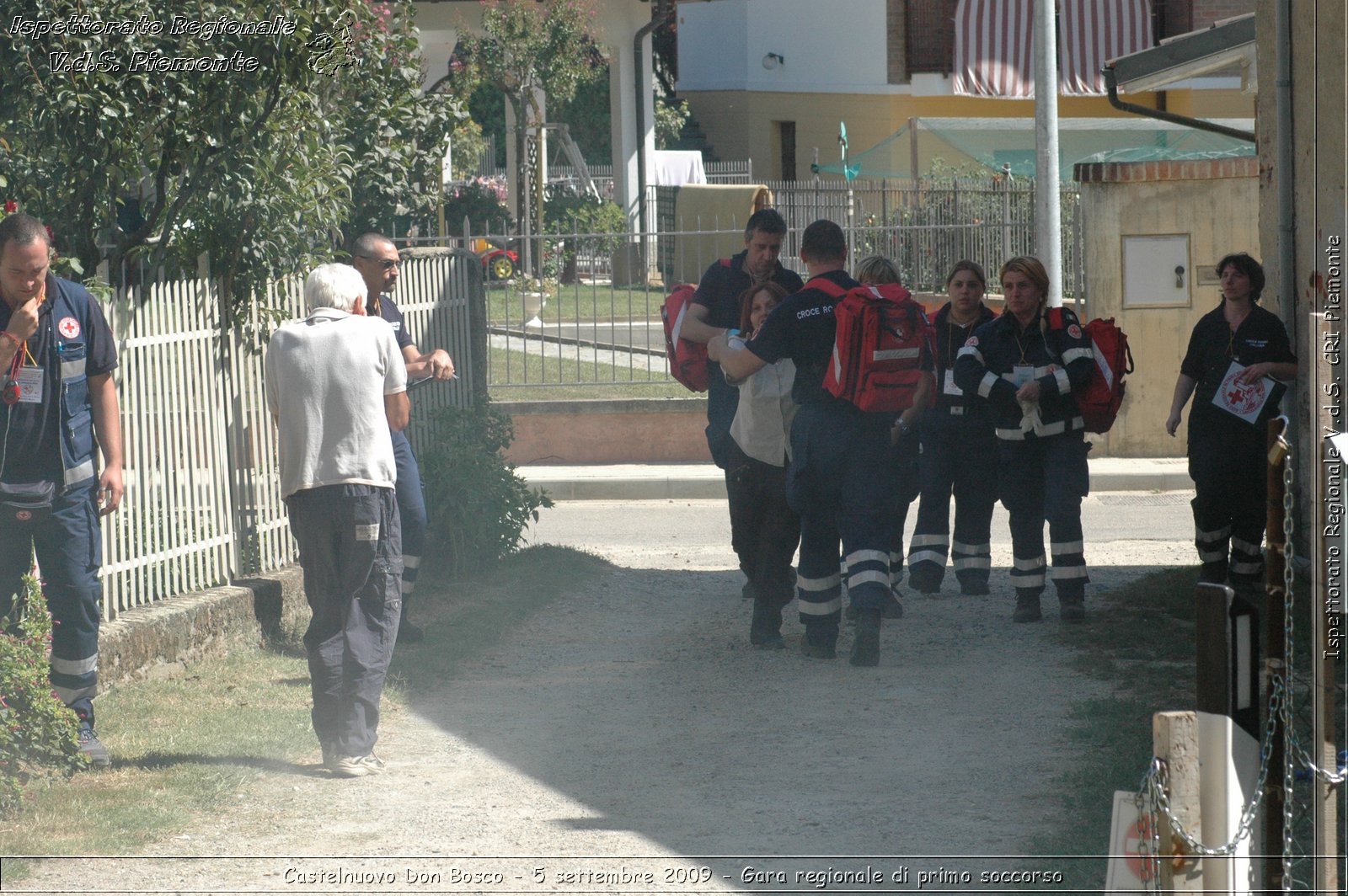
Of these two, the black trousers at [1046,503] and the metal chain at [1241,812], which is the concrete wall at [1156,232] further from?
the metal chain at [1241,812]

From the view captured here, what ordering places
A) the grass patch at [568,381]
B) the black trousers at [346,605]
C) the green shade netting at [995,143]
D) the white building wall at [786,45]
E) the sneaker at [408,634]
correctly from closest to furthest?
the black trousers at [346,605] → the sneaker at [408,634] → the grass patch at [568,381] → the green shade netting at [995,143] → the white building wall at [786,45]

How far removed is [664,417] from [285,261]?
20.9 feet

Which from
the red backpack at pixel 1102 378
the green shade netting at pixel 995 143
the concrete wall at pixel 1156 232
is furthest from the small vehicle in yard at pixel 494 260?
the red backpack at pixel 1102 378

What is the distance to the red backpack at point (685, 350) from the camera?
8.46 meters

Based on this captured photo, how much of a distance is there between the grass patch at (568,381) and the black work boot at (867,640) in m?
7.20

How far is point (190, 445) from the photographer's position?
7.64 m

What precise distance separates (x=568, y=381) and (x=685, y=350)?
6.41 m

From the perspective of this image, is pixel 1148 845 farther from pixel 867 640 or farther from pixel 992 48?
pixel 992 48

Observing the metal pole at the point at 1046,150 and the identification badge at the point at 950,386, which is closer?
the identification badge at the point at 950,386

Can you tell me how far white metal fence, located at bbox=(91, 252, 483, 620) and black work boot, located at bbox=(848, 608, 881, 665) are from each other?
3.04m

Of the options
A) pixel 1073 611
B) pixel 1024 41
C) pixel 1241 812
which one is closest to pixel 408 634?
pixel 1073 611

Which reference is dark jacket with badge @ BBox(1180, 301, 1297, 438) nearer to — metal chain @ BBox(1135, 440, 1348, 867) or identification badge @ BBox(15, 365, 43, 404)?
metal chain @ BBox(1135, 440, 1348, 867)

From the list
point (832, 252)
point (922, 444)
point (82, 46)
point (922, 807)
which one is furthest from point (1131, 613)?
point (82, 46)

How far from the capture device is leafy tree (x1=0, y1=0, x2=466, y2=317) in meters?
7.11
